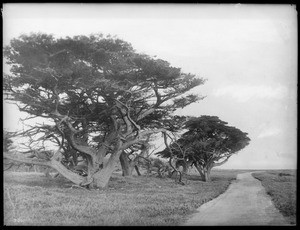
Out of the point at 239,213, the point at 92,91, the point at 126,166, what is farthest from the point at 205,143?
the point at 239,213

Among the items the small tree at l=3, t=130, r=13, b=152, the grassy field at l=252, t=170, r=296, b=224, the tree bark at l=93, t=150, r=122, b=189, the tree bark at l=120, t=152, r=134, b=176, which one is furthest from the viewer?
the tree bark at l=120, t=152, r=134, b=176

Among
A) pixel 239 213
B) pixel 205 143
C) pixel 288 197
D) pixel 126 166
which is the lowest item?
pixel 126 166

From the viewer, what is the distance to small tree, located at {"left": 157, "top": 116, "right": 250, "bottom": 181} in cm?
2411

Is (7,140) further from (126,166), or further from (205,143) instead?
(205,143)

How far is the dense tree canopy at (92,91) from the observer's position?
53.9 ft

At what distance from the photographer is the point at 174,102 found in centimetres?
2167

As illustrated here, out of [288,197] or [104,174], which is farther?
[104,174]

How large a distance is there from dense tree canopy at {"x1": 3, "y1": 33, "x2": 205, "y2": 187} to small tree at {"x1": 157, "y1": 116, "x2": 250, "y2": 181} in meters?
2.63

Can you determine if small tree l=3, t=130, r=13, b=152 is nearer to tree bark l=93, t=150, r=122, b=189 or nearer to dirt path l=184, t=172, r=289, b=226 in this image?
tree bark l=93, t=150, r=122, b=189

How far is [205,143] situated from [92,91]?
1314 centimetres

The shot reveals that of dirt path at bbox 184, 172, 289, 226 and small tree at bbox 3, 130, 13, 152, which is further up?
small tree at bbox 3, 130, 13, 152

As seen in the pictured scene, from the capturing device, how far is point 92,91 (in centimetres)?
1886

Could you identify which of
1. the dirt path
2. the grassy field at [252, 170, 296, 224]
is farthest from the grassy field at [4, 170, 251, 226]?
the grassy field at [252, 170, 296, 224]

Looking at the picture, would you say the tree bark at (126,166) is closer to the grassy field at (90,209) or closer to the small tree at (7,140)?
the small tree at (7,140)
